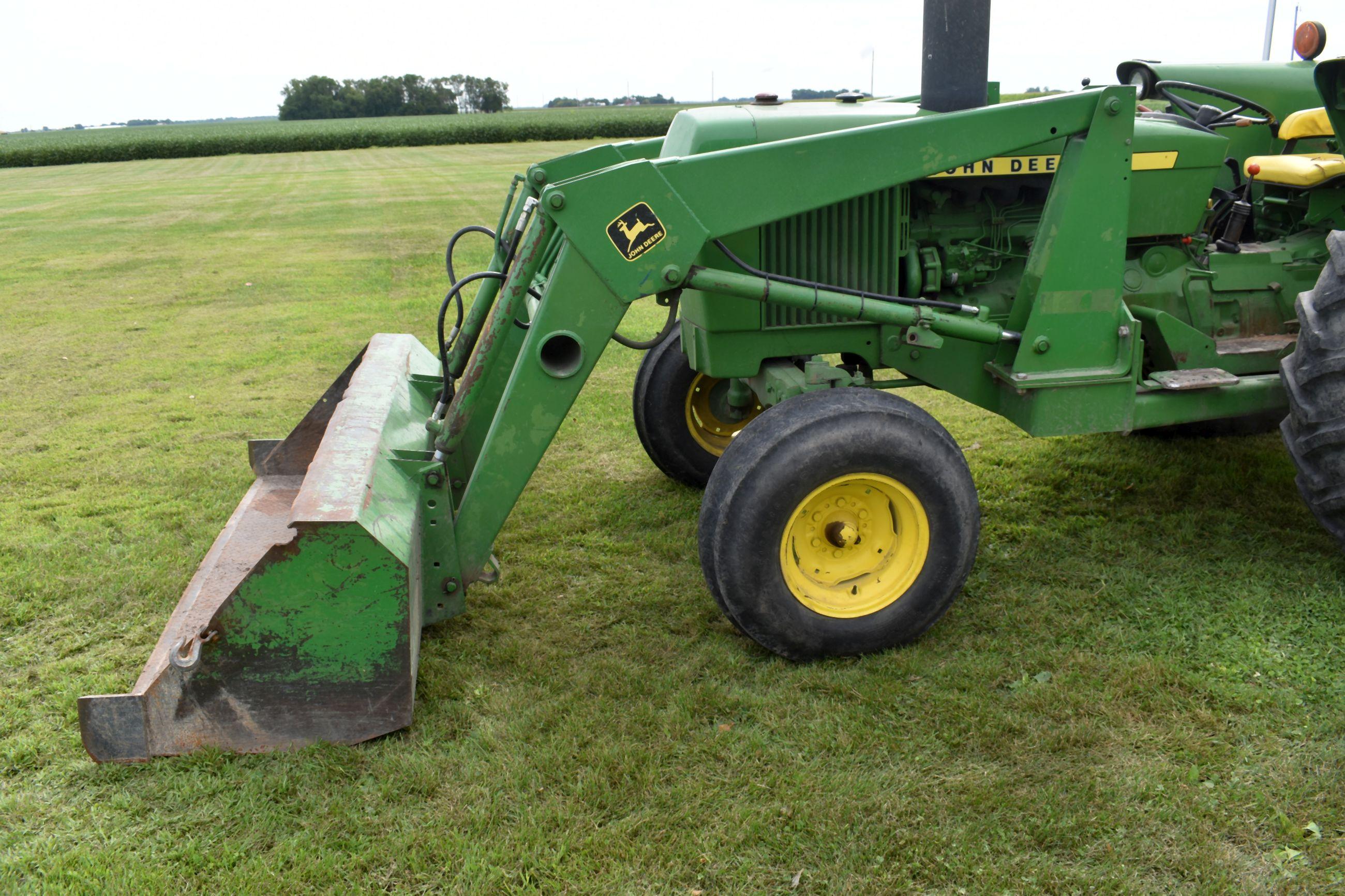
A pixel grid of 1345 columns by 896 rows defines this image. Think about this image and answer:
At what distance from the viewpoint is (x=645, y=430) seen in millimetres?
4859

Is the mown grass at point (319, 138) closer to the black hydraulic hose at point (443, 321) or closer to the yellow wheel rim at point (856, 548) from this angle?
the black hydraulic hose at point (443, 321)

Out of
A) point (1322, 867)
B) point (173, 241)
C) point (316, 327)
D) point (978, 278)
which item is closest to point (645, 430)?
point (978, 278)

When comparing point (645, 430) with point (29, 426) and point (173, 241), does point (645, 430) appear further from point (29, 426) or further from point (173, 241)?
point (173, 241)

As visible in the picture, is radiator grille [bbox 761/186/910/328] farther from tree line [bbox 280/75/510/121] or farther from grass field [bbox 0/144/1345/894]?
tree line [bbox 280/75/510/121]

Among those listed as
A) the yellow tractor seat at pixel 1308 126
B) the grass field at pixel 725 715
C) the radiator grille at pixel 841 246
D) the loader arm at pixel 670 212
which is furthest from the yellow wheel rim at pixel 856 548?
the yellow tractor seat at pixel 1308 126

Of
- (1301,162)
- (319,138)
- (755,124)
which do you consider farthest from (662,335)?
(319,138)

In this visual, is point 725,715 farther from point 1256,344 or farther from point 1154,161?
point 1256,344

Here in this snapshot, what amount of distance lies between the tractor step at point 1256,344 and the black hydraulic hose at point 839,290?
120cm

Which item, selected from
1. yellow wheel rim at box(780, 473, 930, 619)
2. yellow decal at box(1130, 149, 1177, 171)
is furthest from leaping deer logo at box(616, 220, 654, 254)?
yellow decal at box(1130, 149, 1177, 171)

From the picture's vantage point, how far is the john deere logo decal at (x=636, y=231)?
3.10 meters

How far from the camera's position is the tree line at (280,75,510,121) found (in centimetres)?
7588

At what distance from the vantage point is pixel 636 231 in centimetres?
311

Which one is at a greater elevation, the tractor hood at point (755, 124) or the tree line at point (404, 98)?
the tree line at point (404, 98)

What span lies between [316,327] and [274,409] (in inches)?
105
